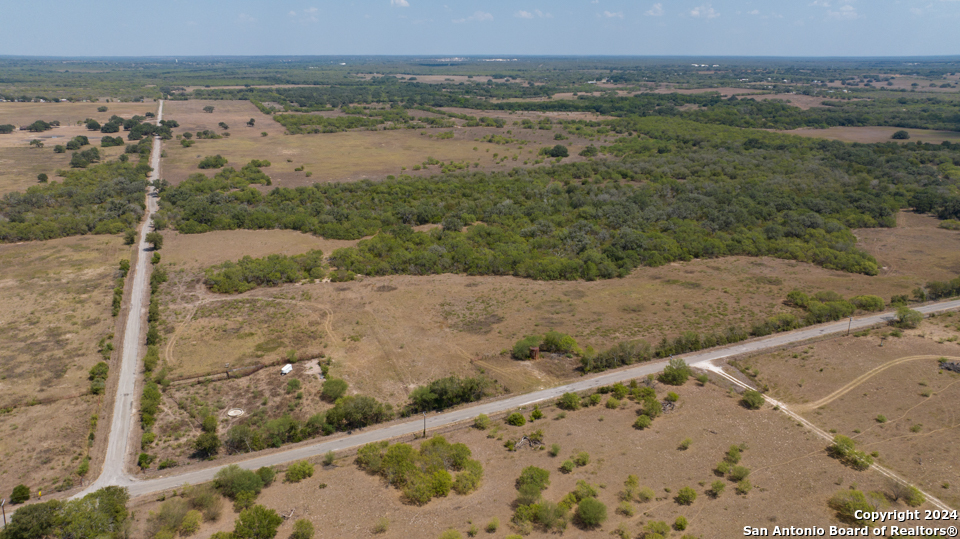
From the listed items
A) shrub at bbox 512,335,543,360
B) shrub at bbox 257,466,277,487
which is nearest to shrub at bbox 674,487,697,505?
shrub at bbox 512,335,543,360

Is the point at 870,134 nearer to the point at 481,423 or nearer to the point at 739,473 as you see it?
the point at 739,473

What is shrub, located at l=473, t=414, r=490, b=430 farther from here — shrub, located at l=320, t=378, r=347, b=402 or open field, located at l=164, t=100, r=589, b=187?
open field, located at l=164, t=100, r=589, b=187

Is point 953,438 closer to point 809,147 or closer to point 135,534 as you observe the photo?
point 135,534

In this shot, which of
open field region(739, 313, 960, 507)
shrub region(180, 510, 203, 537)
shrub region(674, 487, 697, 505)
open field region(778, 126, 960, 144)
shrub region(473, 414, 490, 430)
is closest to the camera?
shrub region(180, 510, 203, 537)

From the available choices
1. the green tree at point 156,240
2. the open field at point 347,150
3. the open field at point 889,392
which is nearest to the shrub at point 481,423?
the open field at point 889,392

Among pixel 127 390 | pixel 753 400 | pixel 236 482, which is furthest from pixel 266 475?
pixel 753 400

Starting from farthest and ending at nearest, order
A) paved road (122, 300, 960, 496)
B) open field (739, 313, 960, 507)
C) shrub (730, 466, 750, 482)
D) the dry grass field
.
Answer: the dry grass field, open field (739, 313, 960, 507), paved road (122, 300, 960, 496), shrub (730, 466, 750, 482)

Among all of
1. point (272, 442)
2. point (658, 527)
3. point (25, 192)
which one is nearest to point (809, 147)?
point (658, 527)
